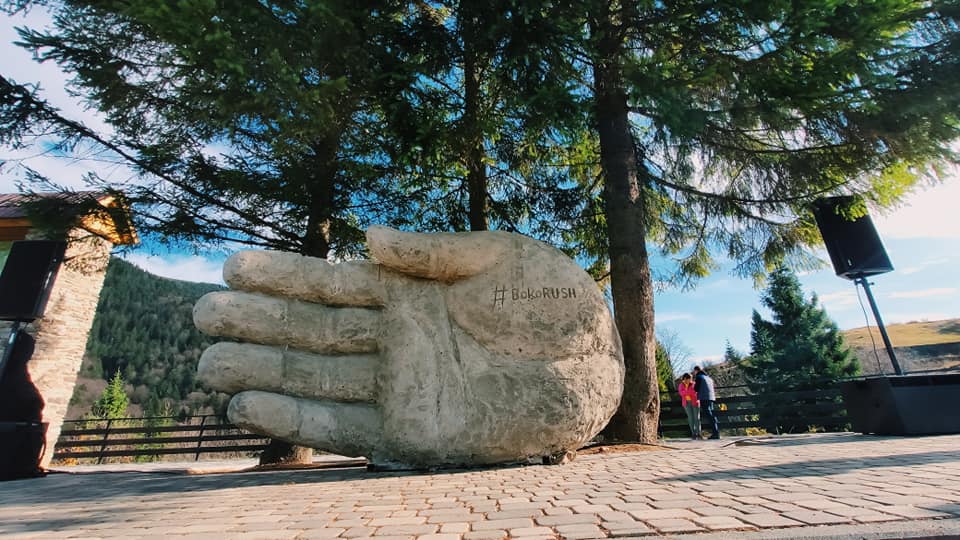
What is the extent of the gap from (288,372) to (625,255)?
15.5 ft

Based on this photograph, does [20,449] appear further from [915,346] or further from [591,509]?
[915,346]

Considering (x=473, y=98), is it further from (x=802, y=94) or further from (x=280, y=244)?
(x=802, y=94)

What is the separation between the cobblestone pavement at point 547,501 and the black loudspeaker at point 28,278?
9.82ft

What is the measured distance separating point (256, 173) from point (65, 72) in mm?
2305

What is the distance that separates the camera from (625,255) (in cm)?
649

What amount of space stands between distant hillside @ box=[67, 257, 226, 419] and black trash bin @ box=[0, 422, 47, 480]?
1292 inches

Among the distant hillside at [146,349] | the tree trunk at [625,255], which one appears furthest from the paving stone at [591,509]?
the distant hillside at [146,349]

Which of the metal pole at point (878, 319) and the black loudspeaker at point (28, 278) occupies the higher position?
the black loudspeaker at point (28, 278)

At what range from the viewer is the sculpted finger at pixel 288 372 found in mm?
4394

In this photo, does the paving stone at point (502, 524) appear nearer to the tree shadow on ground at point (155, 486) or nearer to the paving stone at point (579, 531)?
the paving stone at point (579, 531)

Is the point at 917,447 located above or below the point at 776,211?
below

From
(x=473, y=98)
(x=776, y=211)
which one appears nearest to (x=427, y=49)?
(x=473, y=98)

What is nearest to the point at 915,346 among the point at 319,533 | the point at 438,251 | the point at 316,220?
the point at 438,251

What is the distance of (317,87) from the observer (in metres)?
4.75
